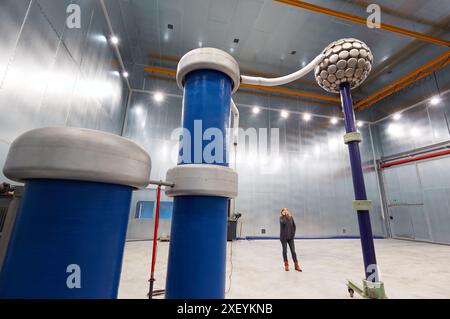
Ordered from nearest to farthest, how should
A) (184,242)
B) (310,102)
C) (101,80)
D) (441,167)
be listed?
1. (184,242)
2. (101,80)
3. (441,167)
4. (310,102)

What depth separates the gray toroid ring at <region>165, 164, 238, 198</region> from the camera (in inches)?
35.2

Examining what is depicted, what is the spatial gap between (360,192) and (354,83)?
1138 millimetres

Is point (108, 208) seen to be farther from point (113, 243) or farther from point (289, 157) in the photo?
point (289, 157)

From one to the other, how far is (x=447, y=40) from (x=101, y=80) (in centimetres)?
978

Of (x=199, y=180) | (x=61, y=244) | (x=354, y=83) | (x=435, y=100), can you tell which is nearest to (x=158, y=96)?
(x=354, y=83)

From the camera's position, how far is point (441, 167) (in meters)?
7.05

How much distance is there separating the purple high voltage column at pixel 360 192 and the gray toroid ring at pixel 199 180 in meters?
1.56

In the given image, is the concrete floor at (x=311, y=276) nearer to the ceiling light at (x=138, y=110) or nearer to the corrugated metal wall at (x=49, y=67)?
the corrugated metal wall at (x=49, y=67)

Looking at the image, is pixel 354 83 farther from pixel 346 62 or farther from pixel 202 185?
pixel 202 185

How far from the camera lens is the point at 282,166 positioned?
26.8 feet
